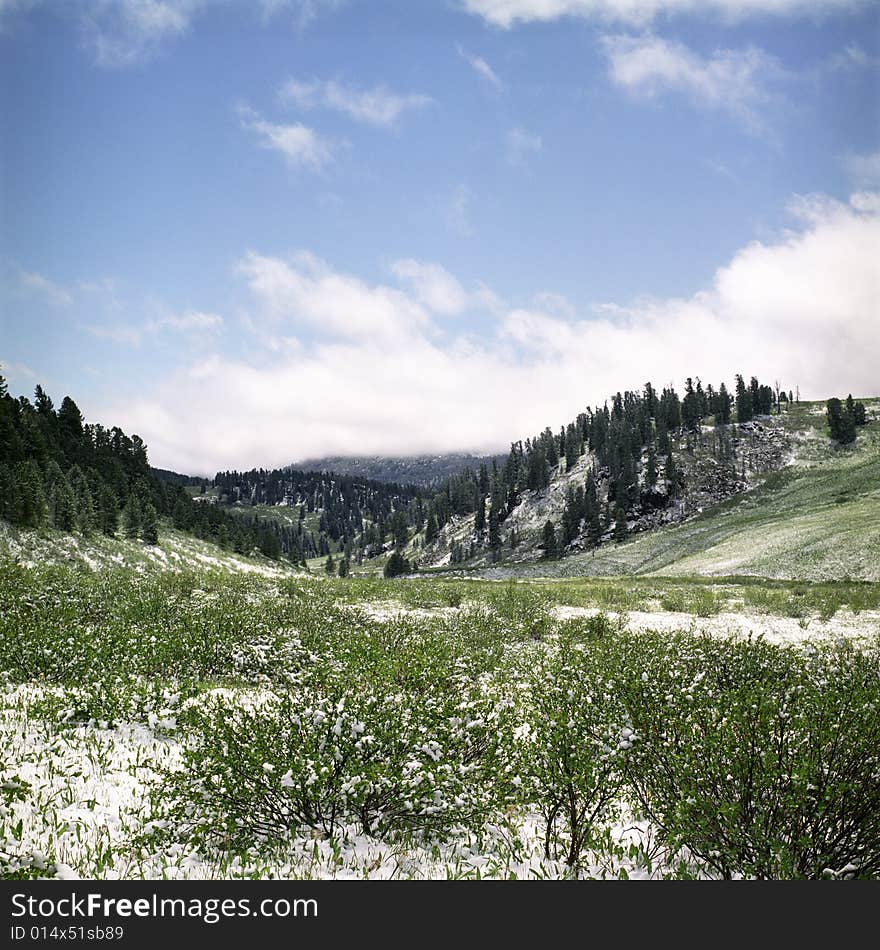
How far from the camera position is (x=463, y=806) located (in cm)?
607

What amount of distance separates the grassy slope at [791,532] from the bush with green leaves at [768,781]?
193 ft

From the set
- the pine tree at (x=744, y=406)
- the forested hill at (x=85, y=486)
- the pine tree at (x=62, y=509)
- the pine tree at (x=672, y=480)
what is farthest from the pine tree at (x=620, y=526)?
the pine tree at (x=62, y=509)

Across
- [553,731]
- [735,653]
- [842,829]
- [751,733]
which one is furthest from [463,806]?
[735,653]

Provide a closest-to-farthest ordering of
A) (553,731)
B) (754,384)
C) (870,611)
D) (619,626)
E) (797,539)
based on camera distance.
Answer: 1. (553,731)
2. (619,626)
3. (870,611)
4. (797,539)
5. (754,384)

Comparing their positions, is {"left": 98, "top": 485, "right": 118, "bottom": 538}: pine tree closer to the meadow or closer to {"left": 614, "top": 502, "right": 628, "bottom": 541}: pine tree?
the meadow

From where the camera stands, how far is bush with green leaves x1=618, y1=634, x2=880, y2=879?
520 cm

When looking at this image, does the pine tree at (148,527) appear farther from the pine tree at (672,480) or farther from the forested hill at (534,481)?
the pine tree at (672,480)

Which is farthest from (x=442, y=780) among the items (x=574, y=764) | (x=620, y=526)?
(x=620, y=526)

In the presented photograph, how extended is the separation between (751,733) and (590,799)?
6.71ft

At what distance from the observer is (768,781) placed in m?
5.38

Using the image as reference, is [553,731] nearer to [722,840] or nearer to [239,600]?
[722,840]

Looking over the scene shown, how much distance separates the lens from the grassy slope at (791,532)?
6047cm

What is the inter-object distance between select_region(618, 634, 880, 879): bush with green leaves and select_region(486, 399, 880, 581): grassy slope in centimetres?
5873

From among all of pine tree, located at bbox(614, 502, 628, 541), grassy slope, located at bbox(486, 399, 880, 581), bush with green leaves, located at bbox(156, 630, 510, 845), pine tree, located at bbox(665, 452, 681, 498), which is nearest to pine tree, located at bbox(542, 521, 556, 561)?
grassy slope, located at bbox(486, 399, 880, 581)
